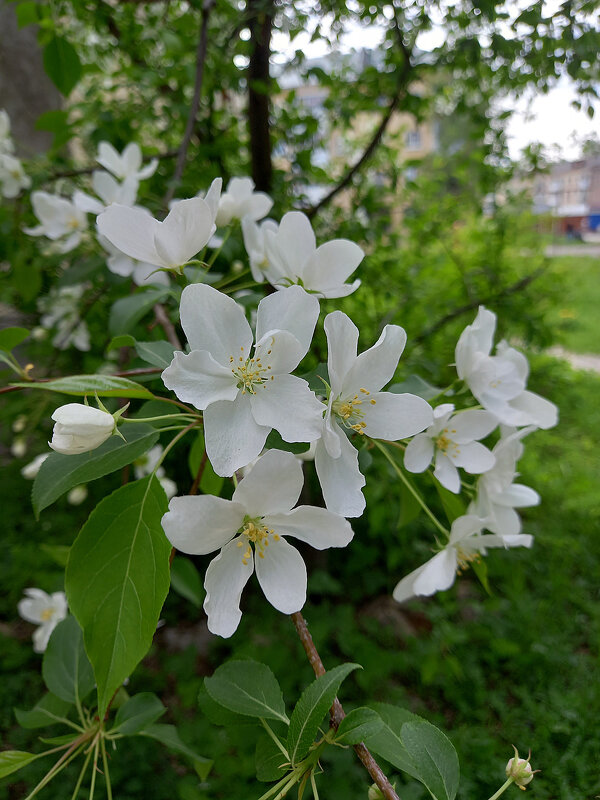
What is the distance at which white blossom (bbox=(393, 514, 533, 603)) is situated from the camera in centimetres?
74

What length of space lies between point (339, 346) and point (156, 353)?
248mm

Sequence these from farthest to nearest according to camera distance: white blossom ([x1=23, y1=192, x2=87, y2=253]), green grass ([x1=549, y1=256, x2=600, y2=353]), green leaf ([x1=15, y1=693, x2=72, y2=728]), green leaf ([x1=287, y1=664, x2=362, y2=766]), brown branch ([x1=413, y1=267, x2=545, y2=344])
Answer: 1. green grass ([x1=549, y1=256, x2=600, y2=353])
2. brown branch ([x1=413, y1=267, x2=545, y2=344])
3. white blossom ([x1=23, y1=192, x2=87, y2=253])
4. green leaf ([x1=15, y1=693, x2=72, y2=728])
5. green leaf ([x1=287, y1=664, x2=362, y2=766])

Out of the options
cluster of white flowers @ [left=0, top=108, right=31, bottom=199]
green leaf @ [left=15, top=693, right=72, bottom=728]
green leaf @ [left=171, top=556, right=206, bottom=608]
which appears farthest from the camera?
cluster of white flowers @ [left=0, top=108, right=31, bottom=199]

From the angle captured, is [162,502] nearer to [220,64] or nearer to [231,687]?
[231,687]

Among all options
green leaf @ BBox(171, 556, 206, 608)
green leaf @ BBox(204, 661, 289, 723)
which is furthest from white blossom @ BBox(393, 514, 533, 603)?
green leaf @ BBox(171, 556, 206, 608)

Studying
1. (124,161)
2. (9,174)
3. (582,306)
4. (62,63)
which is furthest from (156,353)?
(582,306)

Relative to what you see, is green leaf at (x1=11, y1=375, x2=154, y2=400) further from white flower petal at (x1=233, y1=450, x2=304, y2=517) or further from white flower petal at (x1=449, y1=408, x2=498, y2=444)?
white flower petal at (x1=449, y1=408, x2=498, y2=444)

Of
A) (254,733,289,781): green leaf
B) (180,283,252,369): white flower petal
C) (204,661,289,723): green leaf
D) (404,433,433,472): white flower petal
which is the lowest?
(254,733,289,781): green leaf

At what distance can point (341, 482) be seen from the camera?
575mm

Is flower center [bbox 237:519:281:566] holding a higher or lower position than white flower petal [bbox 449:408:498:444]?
lower

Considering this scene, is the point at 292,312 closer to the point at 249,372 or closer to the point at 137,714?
the point at 249,372

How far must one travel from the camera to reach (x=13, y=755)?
0.70 m

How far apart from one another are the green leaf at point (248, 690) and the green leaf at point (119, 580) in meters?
0.14

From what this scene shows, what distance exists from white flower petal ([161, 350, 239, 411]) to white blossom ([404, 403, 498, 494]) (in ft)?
0.92
